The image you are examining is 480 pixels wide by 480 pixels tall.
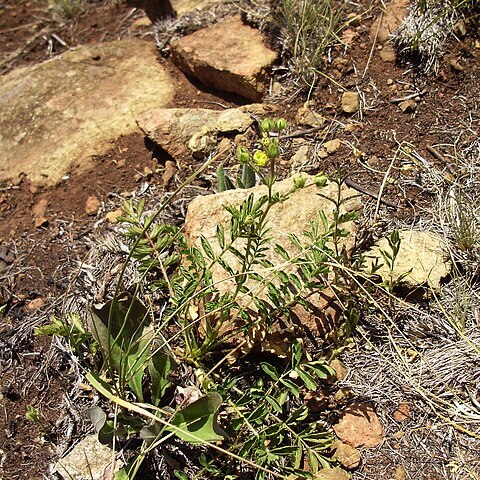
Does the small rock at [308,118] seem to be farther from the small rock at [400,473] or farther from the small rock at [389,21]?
the small rock at [400,473]

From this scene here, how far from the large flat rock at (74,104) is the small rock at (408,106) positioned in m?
1.34

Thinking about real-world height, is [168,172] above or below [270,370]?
above

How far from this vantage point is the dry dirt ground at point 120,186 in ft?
8.38

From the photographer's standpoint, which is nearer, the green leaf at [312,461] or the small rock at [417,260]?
the green leaf at [312,461]

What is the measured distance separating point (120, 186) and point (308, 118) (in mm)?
1041

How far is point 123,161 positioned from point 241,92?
0.78 m

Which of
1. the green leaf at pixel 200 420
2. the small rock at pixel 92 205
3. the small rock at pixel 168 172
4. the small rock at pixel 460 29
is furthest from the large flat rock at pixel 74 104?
the green leaf at pixel 200 420

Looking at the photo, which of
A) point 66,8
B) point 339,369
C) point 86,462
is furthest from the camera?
point 66,8

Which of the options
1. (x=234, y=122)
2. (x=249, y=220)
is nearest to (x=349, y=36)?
(x=234, y=122)

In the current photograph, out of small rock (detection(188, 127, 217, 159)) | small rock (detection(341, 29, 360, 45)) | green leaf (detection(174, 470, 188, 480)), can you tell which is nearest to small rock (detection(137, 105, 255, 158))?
small rock (detection(188, 127, 217, 159))

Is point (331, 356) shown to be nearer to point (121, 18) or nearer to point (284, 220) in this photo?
point (284, 220)

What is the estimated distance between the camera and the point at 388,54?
3.23 meters

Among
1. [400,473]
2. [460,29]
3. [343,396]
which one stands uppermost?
[460,29]

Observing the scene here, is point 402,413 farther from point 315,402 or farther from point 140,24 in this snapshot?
point 140,24
